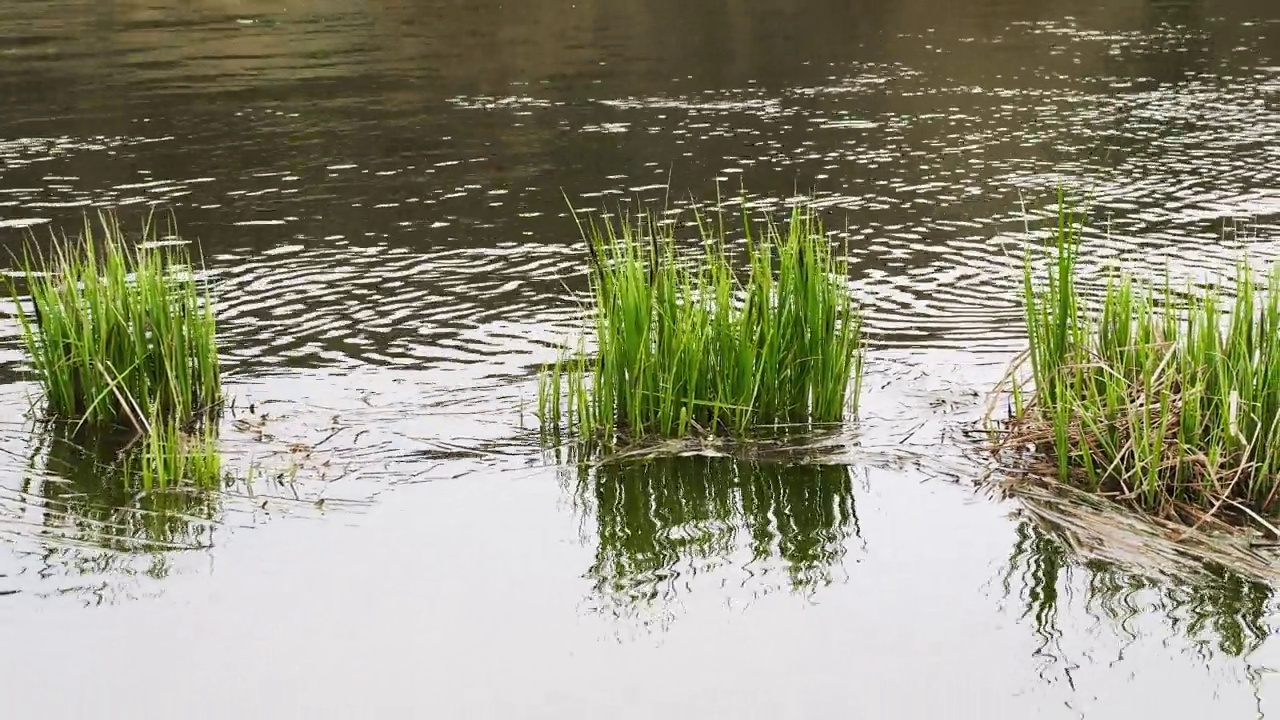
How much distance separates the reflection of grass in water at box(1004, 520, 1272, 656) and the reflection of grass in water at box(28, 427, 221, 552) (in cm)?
423

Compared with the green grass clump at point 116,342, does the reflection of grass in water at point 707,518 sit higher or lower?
lower

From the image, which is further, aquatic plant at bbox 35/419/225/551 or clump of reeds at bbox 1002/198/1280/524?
aquatic plant at bbox 35/419/225/551

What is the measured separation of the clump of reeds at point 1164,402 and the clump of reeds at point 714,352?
1.22 metres

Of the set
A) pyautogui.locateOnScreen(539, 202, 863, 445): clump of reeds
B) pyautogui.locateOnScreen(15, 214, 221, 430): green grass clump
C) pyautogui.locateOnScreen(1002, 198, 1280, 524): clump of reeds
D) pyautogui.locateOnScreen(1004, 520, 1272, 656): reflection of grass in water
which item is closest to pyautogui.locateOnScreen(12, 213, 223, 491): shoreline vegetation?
pyautogui.locateOnScreen(15, 214, 221, 430): green grass clump

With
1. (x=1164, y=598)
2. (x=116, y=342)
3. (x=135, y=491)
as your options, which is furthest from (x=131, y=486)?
(x=1164, y=598)

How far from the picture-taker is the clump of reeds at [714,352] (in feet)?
28.2

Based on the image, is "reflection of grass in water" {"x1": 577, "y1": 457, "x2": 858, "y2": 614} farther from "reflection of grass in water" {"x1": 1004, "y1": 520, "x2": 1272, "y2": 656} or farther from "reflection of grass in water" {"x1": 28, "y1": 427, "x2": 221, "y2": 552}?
"reflection of grass in water" {"x1": 28, "y1": 427, "x2": 221, "y2": 552}

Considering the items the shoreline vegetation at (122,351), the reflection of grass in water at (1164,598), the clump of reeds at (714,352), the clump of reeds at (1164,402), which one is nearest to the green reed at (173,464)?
the shoreline vegetation at (122,351)

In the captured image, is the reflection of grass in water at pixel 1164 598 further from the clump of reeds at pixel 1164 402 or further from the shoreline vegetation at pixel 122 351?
the shoreline vegetation at pixel 122 351

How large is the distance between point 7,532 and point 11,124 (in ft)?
59.9

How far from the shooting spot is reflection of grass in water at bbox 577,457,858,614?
7.42 metres

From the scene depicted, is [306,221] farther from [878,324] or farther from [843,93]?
[843,93]

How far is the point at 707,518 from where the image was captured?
800 centimetres

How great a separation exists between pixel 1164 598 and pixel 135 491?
5494 millimetres
